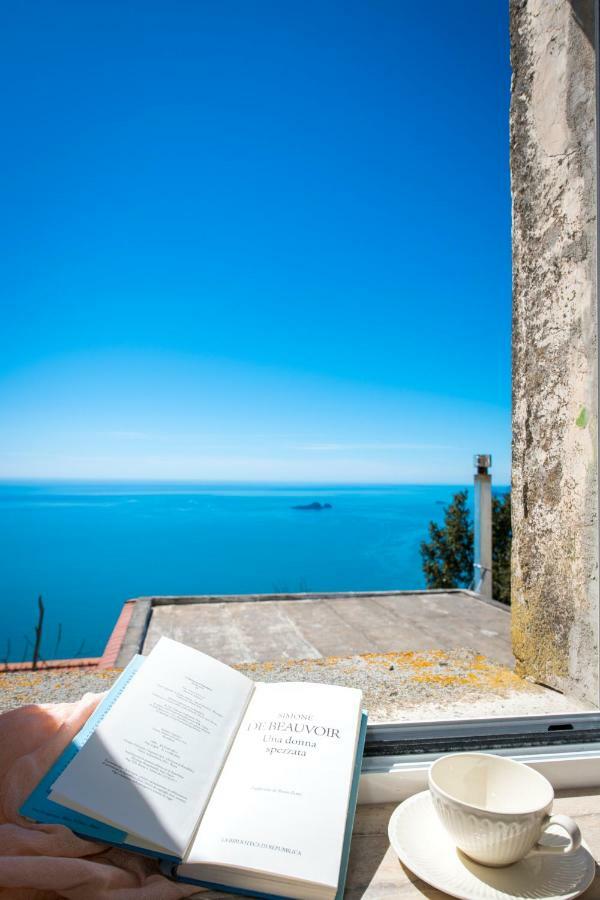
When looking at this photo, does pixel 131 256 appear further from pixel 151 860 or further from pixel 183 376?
pixel 151 860

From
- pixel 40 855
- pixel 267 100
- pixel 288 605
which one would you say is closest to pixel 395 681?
pixel 40 855

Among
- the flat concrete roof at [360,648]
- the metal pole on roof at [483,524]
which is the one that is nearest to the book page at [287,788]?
the flat concrete roof at [360,648]

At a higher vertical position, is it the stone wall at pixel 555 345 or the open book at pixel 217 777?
the stone wall at pixel 555 345

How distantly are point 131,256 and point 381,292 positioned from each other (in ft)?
11.3

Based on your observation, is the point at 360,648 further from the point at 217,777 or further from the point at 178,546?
the point at 178,546

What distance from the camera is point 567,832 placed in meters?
0.50

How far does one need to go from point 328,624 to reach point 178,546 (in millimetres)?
5907

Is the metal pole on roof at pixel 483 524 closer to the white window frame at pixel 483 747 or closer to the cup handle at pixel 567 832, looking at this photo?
the white window frame at pixel 483 747

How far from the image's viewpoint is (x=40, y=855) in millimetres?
520

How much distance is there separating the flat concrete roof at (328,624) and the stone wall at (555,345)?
63 centimetres

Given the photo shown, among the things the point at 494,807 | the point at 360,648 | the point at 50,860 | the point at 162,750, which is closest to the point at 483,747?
the point at 494,807

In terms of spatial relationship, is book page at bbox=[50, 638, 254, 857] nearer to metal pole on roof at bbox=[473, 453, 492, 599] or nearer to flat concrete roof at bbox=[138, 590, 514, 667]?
flat concrete roof at bbox=[138, 590, 514, 667]

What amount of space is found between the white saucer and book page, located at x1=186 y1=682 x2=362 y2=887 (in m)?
0.07

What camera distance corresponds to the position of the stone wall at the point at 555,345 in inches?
48.2
